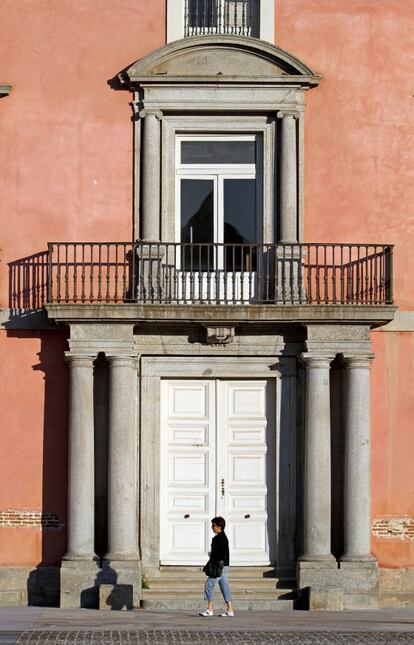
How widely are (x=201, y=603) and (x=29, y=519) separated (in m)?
2.92

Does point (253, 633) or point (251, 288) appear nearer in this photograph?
point (253, 633)

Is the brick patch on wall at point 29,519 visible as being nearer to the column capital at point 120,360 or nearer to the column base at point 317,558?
the column capital at point 120,360

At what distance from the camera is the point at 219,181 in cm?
2384

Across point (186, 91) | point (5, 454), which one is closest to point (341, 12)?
point (186, 91)

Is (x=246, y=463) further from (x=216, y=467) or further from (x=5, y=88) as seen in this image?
(x=5, y=88)

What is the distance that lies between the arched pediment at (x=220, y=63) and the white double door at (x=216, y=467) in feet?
15.0

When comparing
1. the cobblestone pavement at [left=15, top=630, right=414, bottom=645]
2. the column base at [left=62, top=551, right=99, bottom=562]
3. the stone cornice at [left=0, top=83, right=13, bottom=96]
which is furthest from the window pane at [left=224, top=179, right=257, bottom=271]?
the cobblestone pavement at [left=15, top=630, right=414, bottom=645]

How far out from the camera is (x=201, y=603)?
72.9ft

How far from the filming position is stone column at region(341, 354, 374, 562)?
22656mm

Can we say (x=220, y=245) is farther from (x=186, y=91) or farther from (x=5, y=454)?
(x=5, y=454)

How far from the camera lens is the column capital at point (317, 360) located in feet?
74.7

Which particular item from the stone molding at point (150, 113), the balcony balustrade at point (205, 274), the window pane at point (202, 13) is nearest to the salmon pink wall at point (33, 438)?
the balcony balustrade at point (205, 274)

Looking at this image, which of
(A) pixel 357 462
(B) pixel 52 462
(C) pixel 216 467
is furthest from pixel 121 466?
(A) pixel 357 462

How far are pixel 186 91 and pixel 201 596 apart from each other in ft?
24.4
